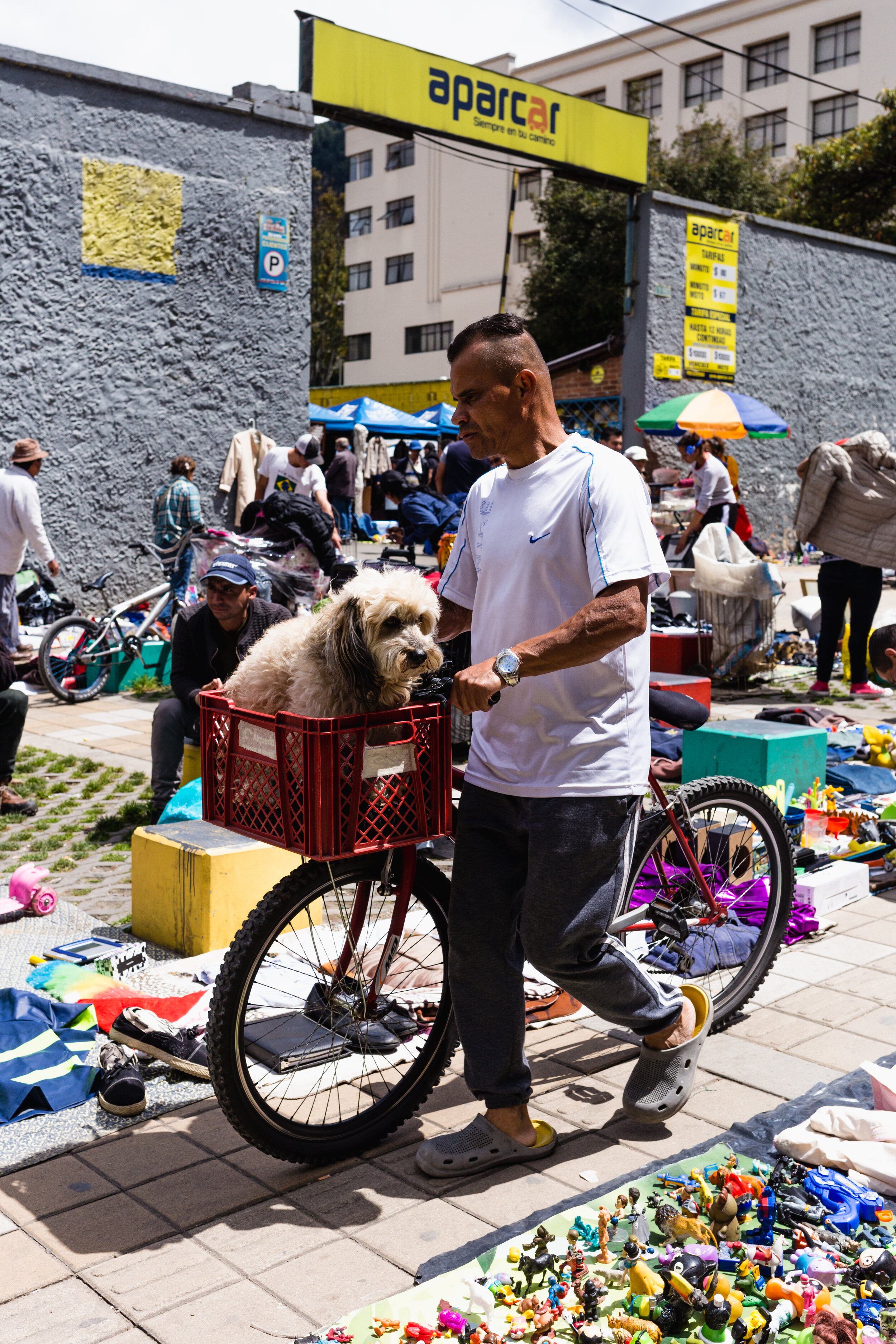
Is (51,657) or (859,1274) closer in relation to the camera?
(859,1274)

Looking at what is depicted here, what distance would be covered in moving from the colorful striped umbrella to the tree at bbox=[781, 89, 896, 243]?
50.8 ft

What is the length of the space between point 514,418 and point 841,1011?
2.51 m

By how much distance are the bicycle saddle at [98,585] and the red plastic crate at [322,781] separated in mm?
9004

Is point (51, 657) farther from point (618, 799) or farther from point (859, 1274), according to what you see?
point (859, 1274)

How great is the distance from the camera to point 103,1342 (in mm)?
2469

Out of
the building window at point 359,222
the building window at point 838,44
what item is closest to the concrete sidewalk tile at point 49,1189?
the building window at point 838,44

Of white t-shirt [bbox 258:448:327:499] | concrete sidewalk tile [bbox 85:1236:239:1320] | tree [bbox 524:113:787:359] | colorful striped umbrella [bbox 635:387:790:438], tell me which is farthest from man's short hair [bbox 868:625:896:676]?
tree [bbox 524:113:787:359]

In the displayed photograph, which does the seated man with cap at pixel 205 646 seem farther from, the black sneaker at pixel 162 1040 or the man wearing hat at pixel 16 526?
the man wearing hat at pixel 16 526

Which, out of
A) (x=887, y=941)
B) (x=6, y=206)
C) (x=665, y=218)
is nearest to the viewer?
(x=887, y=941)

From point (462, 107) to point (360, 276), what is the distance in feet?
127

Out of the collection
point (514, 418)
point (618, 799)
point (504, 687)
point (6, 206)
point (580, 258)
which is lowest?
point (618, 799)

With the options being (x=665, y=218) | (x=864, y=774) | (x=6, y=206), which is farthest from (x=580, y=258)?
(x=864, y=774)

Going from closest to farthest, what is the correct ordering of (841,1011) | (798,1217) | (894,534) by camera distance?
1. (798,1217)
2. (841,1011)
3. (894,534)

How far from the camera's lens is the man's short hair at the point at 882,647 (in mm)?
5094
